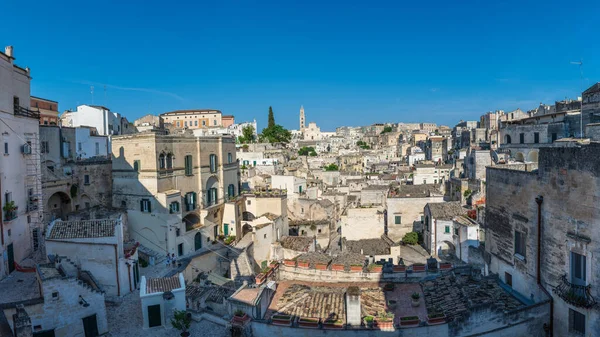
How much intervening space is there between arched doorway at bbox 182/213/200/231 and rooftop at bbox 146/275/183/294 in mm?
14374

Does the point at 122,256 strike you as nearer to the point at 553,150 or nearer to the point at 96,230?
the point at 96,230

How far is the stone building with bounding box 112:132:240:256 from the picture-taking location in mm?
29125

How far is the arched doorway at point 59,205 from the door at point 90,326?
667 inches

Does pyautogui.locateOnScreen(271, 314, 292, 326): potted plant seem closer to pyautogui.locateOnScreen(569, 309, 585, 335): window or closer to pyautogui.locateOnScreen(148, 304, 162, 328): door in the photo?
pyautogui.locateOnScreen(148, 304, 162, 328): door

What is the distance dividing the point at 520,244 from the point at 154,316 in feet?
49.3

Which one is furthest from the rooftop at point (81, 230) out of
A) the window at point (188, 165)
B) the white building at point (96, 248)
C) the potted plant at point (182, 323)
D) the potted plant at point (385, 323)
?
the potted plant at point (385, 323)

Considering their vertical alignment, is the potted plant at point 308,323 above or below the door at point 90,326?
above

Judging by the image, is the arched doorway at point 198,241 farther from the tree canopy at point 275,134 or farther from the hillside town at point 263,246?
the tree canopy at point 275,134

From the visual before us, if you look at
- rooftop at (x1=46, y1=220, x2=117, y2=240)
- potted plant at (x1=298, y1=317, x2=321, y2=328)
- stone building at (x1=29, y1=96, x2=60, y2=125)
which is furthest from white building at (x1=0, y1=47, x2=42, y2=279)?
stone building at (x1=29, y1=96, x2=60, y2=125)

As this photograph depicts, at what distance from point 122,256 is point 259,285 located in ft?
27.2

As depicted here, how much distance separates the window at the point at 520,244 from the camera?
50.1 feet

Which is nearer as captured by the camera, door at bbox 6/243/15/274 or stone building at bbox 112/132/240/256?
door at bbox 6/243/15/274

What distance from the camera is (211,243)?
3228 cm

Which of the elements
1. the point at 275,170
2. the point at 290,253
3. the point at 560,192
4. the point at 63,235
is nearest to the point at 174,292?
the point at 63,235
